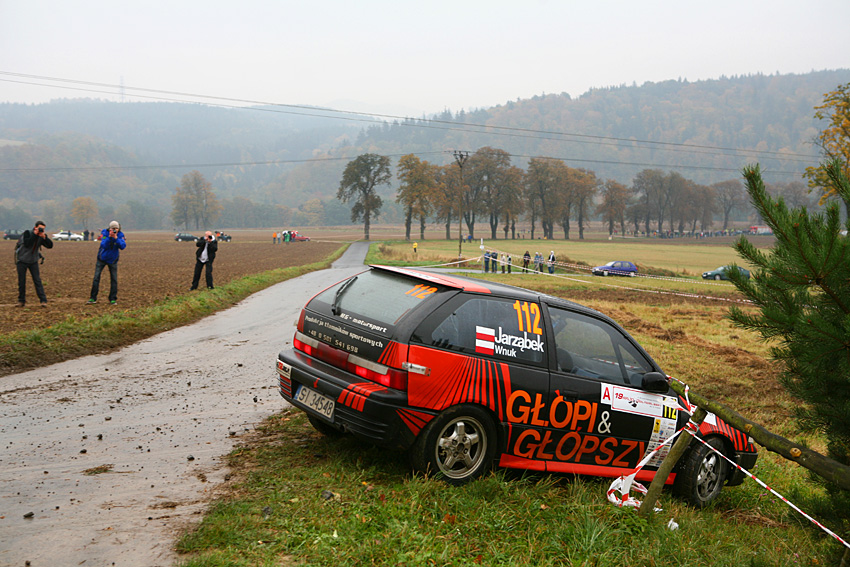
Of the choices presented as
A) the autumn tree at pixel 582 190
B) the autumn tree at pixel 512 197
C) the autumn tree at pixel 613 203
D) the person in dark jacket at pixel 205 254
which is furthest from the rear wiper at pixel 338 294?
the autumn tree at pixel 613 203

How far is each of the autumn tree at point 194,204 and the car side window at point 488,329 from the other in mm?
160350

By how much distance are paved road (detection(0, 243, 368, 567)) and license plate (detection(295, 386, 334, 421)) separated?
0.84 metres

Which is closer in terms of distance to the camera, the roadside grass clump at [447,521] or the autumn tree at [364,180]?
the roadside grass clump at [447,521]

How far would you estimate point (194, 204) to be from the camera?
514ft

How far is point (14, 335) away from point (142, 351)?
1.99 metres

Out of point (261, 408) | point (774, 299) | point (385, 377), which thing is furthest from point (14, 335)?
point (774, 299)

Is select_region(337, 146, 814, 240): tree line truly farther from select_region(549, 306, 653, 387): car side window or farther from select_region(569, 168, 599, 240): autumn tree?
select_region(549, 306, 653, 387): car side window

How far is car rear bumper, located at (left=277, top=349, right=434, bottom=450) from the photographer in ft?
15.3

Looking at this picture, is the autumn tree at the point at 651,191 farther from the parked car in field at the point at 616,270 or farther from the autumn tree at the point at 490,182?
the parked car in field at the point at 616,270

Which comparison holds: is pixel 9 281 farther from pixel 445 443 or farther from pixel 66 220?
pixel 66 220

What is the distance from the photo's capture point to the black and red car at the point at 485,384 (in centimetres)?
476

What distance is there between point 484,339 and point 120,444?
11.1ft

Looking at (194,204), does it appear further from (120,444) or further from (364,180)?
(120,444)

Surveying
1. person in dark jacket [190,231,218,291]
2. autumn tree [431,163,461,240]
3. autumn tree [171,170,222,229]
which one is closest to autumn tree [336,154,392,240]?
autumn tree [431,163,461,240]
